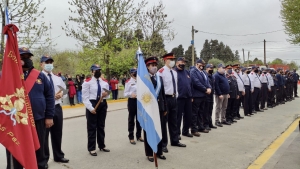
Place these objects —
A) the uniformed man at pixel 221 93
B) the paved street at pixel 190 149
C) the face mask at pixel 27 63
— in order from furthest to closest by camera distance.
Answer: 1. the uniformed man at pixel 221 93
2. the paved street at pixel 190 149
3. the face mask at pixel 27 63

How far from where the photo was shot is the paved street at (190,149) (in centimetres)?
537

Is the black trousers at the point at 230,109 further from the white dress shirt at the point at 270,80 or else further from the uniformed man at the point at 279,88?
the uniformed man at the point at 279,88

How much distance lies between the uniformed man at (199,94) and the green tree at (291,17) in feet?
36.4

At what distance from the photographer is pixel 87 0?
1805 centimetres

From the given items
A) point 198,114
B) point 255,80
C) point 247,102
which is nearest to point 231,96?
point 247,102

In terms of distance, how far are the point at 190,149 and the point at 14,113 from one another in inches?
166

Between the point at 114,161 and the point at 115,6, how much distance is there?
14353 mm

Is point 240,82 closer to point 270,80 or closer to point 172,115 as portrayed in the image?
point 270,80

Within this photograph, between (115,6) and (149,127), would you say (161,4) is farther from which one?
(149,127)

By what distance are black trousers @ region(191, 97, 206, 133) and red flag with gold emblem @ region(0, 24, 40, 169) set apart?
535 cm

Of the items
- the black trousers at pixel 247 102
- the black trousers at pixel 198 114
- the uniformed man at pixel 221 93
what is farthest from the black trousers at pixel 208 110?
the black trousers at pixel 247 102

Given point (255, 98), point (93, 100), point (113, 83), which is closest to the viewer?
point (93, 100)

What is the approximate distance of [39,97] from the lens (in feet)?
13.7

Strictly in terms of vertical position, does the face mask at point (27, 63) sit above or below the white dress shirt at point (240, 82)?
above
